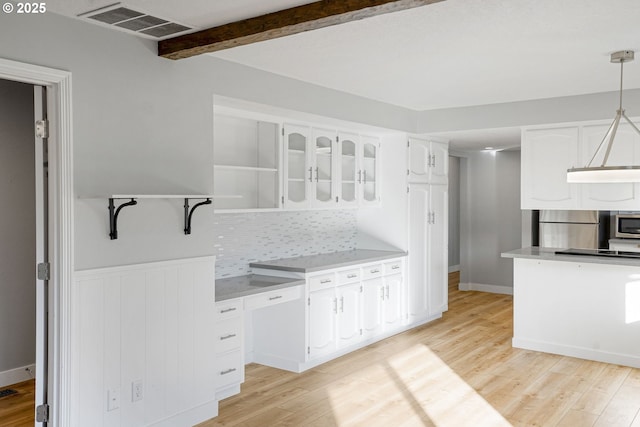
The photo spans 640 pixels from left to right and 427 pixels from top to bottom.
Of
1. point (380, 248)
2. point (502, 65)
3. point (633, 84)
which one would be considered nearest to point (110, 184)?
point (502, 65)

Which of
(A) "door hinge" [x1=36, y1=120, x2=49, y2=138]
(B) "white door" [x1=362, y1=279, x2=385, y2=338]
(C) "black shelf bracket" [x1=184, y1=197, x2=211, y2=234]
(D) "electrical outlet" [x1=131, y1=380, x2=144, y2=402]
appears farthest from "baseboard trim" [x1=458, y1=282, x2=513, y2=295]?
(A) "door hinge" [x1=36, y1=120, x2=49, y2=138]

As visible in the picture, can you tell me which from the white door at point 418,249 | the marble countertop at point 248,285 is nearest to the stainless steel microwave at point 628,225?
the white door at point 418,249

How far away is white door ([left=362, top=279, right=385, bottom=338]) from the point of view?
540cm

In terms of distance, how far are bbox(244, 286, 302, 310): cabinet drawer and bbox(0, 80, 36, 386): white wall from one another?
1792 millimetres

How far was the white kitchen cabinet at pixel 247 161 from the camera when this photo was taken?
175 inches

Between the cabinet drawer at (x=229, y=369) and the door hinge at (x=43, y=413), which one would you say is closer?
the door hinge at (x=43, y=413)

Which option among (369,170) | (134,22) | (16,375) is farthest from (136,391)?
(369,170)

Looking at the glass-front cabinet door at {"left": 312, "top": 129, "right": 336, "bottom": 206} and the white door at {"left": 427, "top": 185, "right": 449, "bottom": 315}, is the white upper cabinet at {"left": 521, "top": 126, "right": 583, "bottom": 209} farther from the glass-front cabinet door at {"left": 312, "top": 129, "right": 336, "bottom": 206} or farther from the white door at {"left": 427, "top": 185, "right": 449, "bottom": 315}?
the glass-front cabinet door at {"left": 312, "top": 129, "right": 336, "bottom": 206}

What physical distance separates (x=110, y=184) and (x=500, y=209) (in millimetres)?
6296

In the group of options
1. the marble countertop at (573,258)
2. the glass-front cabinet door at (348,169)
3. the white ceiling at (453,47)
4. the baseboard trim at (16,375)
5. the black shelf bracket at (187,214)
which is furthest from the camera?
the glass-front cabinet door at (348,169)

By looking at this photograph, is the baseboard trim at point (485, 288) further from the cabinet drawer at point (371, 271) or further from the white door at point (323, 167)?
the white door at point (323, 167)

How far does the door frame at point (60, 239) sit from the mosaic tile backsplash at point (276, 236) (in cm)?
166

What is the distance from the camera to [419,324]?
6.32 m

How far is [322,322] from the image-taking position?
15.8 feet
